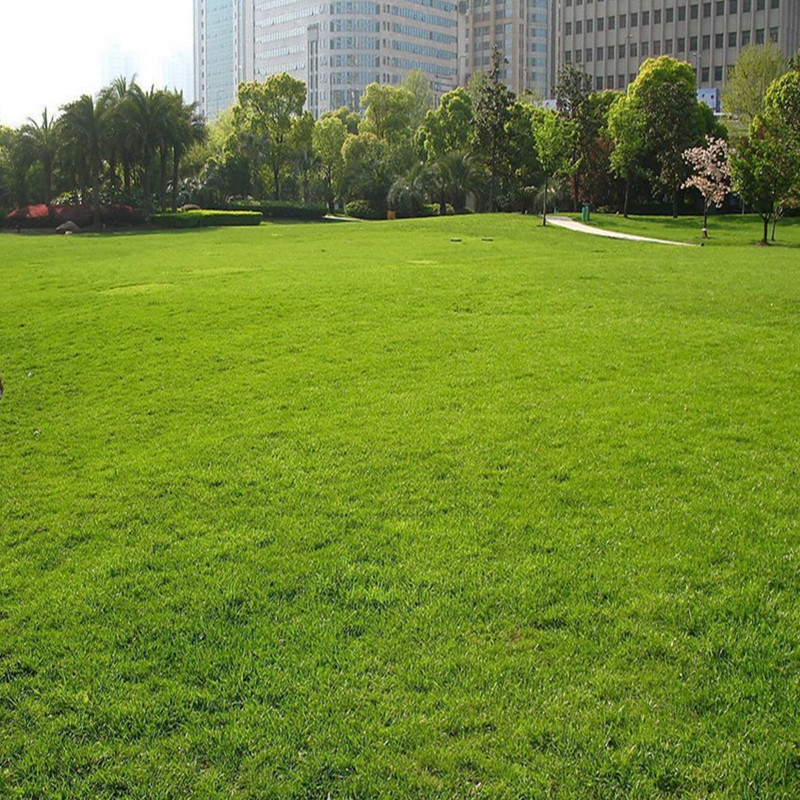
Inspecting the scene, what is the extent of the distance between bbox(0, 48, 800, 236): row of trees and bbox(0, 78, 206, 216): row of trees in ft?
0.27

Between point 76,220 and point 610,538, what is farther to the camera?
point 76,220

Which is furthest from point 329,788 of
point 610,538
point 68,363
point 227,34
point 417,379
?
point 227,34

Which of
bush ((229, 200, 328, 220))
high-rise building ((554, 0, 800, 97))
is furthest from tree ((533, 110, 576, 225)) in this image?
high-rise building ((554, 0, 800, 97))

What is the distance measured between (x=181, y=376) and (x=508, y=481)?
5093 mm

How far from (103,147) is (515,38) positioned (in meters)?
111

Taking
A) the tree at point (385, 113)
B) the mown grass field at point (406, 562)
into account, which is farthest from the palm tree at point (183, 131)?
the mown grass field at point (406, 562)

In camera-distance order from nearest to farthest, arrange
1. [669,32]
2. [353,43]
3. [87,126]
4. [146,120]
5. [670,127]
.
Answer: [670,127] < [87,126] < [146,120] < [669,32] < [353,43]

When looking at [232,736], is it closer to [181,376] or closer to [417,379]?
[417,379]

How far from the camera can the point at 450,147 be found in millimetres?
54062

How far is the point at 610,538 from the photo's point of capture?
5691 millimetres

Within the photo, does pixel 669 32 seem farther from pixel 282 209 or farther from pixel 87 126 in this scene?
pixel 87 126

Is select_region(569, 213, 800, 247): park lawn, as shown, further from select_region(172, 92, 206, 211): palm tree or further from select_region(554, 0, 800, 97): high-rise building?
select_region(554, 0, 800, 97): high-rise building

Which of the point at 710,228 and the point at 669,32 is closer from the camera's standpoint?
the point at 710,228

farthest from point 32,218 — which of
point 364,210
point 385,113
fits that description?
point 385,113
